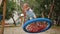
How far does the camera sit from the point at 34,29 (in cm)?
412

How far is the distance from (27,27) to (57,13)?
6.51 metres

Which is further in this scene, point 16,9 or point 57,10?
point 16,9

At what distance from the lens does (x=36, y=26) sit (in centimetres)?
404

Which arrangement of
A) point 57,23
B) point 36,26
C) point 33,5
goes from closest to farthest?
point 36,26, point 33,5, point 57,23

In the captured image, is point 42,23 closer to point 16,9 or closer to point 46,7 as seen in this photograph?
point 46,7

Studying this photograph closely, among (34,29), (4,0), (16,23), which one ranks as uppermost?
(4,0)

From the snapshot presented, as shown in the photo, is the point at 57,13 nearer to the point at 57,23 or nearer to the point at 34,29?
the point at 57,23

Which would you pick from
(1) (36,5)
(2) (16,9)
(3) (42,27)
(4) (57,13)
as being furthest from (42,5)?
(3) (42,27)

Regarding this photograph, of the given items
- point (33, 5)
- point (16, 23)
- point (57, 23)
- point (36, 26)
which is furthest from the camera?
point (16, 23)

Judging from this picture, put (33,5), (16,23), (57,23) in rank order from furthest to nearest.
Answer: (16,23), (57,23), (33,5)

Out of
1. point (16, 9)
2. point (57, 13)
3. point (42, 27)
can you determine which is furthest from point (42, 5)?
point (42, 27)

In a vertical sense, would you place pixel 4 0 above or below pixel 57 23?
above

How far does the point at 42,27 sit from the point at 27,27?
0.34m

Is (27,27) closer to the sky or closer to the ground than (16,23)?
closer to the sky
